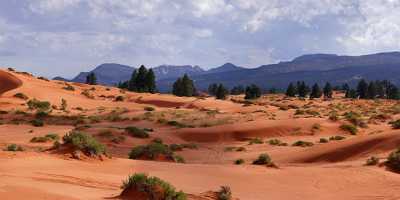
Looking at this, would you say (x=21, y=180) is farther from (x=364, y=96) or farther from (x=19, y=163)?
(x=364, y=96)

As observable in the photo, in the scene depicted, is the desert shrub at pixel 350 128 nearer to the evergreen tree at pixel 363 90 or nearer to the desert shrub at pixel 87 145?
the desert shrub at pixel 87 145

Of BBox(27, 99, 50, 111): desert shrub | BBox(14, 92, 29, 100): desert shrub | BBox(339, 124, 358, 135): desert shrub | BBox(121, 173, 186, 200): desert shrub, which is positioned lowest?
BBox(339, 124, 358, 135): desert shrub

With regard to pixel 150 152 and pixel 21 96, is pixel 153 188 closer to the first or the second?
pixel 150 152

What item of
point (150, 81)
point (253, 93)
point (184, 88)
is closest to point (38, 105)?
point (150, 81)

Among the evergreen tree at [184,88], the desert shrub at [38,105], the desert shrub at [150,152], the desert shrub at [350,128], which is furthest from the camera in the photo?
the evergreen tree at [184,88]

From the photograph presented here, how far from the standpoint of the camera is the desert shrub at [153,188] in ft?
34.5

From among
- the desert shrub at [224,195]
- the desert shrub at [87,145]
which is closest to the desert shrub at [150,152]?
the desert shrub at [87,145]

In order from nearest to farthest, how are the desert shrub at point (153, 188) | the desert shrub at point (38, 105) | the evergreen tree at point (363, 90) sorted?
the desert shrub at point (153, 188) < the desert shrub at point (38, 105) < the evergreen tree at point (363, 90)

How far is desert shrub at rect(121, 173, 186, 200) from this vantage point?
34.5 ft

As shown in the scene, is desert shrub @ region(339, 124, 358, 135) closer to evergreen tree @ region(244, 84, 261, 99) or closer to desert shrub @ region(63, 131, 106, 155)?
desert shrub @ region(63, 131, 106, 155)

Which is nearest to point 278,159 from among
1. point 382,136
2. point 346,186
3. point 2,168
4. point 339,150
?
point 339,150

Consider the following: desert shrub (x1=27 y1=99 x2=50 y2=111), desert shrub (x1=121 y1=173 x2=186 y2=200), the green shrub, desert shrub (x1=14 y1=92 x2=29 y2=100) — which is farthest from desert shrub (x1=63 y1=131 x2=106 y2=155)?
desert shrub (x1=14 y1=92 x2=29 y2=100)

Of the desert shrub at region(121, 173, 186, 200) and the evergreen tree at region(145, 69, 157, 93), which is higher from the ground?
the evergreen tree at region(145, 69, 157, 93)

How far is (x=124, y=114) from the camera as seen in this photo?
51500 mm
